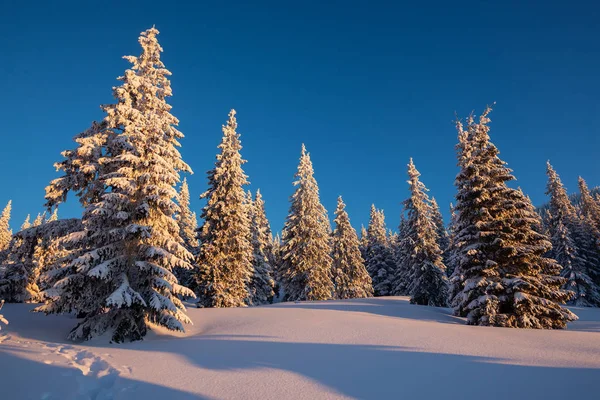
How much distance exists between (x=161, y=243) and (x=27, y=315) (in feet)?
29.8

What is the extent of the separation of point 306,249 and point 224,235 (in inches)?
388

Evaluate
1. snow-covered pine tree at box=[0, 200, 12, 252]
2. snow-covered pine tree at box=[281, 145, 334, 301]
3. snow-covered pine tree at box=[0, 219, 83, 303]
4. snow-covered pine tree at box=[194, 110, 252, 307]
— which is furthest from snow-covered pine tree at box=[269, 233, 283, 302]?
snow-covered pine tree at box=[0, 200, 12, 252]

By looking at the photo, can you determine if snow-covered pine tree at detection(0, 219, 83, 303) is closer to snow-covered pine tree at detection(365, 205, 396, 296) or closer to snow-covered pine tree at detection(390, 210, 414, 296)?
snow-covered pine tree at detection(390, 210, 414, 296)

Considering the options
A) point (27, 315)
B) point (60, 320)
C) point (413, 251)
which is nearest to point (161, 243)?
point (60, 320)

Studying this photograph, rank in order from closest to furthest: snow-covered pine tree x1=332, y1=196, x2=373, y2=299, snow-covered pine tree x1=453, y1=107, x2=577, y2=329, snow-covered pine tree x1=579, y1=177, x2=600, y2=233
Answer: snow-covered pine tree x1=453, y1=107, x2=577, y2=329 → snow-covered pine tree x1=332, y1=196, x2=373, y2=299 → snow-covered pine tree x1=579, y1=177, x2=600, y2=233

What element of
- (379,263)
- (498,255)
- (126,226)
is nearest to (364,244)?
(379,263)

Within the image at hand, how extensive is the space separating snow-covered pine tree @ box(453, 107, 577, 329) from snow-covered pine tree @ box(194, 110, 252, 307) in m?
15.6

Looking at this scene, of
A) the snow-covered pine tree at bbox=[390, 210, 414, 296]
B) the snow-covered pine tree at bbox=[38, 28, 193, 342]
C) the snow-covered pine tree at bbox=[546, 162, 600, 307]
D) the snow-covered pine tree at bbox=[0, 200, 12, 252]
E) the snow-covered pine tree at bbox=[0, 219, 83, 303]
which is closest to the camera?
the snow-covered pine tree at bbox=[38, 28, 193, 342]

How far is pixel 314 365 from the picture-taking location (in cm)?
770

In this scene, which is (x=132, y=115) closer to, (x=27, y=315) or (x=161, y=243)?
(x=161, y=243)

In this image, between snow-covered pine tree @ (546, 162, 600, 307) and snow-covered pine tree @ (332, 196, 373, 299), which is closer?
snow-covered pine tree @ (546, 162, 600, 307)

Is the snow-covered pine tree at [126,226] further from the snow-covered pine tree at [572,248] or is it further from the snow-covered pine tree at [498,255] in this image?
the snow-covered pine tree at [572,248]

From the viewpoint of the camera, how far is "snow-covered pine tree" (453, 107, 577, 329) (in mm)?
13953

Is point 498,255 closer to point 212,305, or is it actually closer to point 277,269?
point 212,305
